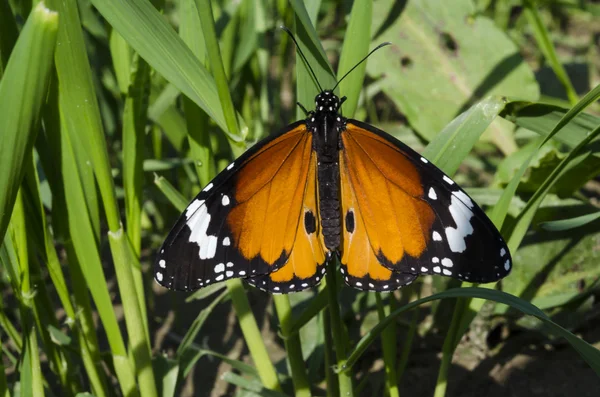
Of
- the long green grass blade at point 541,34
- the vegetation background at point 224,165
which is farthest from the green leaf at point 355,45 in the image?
the long green grass blade at point 541,34

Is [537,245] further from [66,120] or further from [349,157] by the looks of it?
[66,120]

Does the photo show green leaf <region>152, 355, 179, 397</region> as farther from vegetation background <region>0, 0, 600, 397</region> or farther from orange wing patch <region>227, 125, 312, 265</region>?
orange wing patch <region>227, 125, 312, 265</region>

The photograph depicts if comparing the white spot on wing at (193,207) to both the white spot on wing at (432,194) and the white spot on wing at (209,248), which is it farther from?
the white spot on wing at (432,194)

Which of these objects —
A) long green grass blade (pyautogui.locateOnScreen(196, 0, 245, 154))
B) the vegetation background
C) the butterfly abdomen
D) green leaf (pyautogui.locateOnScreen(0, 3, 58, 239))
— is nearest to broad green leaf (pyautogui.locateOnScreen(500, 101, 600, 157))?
the vegetation background

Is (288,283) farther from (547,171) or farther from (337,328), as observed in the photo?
(547,171)

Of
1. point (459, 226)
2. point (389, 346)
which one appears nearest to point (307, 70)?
point (459, 226)

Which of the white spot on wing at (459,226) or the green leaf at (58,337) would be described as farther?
the green leaf at (58,337)
